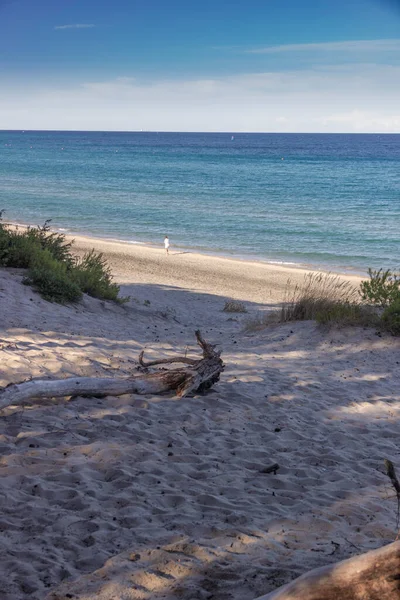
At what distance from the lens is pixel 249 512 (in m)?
4.64

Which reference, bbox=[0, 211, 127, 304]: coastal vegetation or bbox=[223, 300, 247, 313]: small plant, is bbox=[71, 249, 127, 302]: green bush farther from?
bbox=[223, 300, 247, 313]: small plant

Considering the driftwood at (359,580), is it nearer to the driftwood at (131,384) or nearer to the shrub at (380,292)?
the driftwood at (131,384)

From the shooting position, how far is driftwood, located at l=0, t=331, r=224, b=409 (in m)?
6.06

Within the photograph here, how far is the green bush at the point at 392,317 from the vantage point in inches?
408

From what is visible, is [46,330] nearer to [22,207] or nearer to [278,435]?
[278,435]

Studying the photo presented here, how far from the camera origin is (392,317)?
10484mm

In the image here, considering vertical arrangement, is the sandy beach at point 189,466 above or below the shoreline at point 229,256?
below

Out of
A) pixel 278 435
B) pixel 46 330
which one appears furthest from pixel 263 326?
pixel 278 435

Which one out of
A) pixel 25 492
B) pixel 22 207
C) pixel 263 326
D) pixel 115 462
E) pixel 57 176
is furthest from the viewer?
pixel 57 176

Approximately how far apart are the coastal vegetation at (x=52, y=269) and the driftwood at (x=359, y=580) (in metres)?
9.27

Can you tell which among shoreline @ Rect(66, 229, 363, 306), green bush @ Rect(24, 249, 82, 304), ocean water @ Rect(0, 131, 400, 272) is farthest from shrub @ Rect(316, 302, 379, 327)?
ocean water @ Rect(0, 131, 400, 272)

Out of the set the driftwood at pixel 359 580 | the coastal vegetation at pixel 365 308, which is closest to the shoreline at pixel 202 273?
the coastal vegetation at pixel 365 308

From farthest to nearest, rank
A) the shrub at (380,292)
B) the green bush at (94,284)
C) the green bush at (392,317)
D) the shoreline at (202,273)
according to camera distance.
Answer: the shoreline at (202,273)
the green bush at (94,284)
the shrub at (380,292)
the green bush at (392,317)

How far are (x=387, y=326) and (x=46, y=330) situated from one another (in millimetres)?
5699
